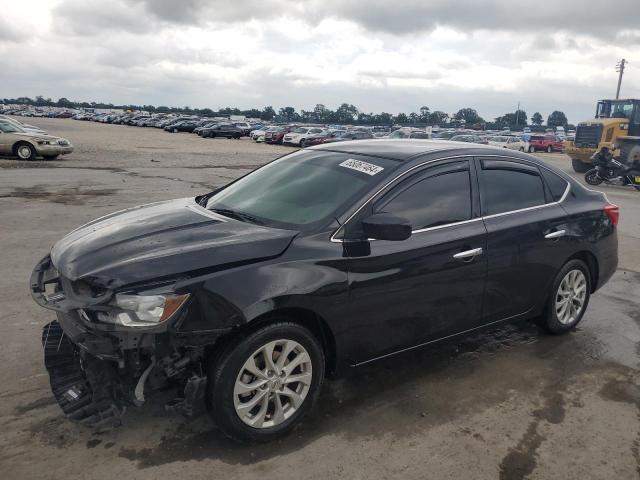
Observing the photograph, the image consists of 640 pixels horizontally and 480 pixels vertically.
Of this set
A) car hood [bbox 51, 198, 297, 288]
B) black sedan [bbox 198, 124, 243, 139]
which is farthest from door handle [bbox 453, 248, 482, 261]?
black sedan [bbox 198, 124, 243, 139]

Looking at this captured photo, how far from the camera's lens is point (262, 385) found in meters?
3.11

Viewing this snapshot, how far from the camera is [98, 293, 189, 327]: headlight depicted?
9.13 ft

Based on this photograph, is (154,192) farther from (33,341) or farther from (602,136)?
(602,136)

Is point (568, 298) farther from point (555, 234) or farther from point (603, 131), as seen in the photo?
point (603, 131)

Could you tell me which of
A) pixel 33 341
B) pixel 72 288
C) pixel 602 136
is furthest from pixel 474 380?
pixel 602 136

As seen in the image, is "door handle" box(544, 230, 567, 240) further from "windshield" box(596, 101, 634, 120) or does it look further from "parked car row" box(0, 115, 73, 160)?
"windshield" box(596, 101, 634, 120)

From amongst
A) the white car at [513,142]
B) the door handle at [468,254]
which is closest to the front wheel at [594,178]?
the door handle at [468,254]

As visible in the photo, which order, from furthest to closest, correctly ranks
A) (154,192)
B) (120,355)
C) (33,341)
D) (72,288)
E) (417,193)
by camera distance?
(154,192) → (33,341) → (417,193) → (72,288) → (120,355)

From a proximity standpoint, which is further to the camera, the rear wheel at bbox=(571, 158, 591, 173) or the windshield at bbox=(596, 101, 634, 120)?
the rear wheel at bbox=(571, 158, 591, 173)

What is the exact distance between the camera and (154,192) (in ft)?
41.2

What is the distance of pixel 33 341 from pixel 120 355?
1946mm

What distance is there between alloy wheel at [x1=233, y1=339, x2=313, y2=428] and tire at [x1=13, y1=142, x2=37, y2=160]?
64.2ft

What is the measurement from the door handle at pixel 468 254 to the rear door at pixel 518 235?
0.13 metres

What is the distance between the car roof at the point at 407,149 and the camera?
399cm
